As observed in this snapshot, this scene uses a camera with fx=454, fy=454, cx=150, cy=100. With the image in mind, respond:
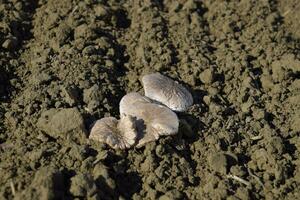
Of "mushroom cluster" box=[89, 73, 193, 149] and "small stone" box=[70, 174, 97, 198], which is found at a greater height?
"mushroom cluster" box=[89, 73, 193, 149]

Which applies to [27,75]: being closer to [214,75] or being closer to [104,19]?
[104,19]

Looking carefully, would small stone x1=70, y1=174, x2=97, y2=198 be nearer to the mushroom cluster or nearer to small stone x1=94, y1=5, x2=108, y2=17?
the mushroom cluster

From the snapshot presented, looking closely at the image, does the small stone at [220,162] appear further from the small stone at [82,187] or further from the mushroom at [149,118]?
the small stone at [82,187]

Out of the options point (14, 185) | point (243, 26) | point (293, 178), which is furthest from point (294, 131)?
point (14, 185)

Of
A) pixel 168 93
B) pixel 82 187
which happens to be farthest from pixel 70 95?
pixel 82 187

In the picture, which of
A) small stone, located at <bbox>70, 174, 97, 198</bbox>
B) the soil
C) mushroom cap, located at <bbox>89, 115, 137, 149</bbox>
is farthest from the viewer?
mushroom cap, located at <bbox>89, 115, 137, 149</bbox>

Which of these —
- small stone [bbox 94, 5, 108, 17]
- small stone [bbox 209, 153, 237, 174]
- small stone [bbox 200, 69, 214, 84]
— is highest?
small stone [bbox 94, 5, 108, 17]

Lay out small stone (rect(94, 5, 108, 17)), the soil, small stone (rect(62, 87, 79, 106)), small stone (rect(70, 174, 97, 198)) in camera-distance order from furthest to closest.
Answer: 1. small stone (rect(94, 5, 108, 17))
2. small stone (rect(62, 87, 79, 106))
3. the soil
4. small stone (rect(70, 174, 97, 198))

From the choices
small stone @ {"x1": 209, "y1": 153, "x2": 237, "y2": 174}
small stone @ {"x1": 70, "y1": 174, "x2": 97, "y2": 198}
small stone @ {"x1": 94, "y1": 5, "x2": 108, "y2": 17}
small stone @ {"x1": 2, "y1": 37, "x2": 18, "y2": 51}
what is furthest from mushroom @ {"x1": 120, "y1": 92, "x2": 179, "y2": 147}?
small stone @ {"x1": 94, "y1": 5, "x2": 108, "y2": 17}

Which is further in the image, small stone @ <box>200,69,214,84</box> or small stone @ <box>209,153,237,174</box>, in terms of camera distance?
small stone @ <box>200,69,214,84</box>
